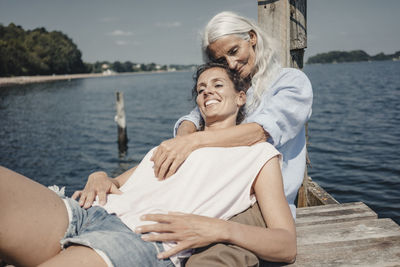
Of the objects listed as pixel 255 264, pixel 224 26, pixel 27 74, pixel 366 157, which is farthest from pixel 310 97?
pixel 27 74

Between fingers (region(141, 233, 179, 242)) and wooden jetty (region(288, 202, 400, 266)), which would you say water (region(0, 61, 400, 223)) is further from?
fingers (region(141, 233, 179, 242))

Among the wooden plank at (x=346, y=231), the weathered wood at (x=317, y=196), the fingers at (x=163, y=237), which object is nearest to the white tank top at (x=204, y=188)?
the fingers at (x=163, y=237)

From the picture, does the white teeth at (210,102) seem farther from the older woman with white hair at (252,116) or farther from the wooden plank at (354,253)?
the wooden plank at (354,253)

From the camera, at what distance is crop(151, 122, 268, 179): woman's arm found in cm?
229

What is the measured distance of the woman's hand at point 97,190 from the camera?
91.0 inches

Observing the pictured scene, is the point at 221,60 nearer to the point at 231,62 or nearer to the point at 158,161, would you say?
the point at 231,62

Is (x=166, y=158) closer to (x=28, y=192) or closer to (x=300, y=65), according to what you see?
(x=28, y=192)

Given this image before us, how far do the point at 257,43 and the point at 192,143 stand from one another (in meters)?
1.50

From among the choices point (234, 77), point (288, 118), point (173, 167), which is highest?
point (234, 77)

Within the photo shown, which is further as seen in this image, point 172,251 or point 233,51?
point 233,51

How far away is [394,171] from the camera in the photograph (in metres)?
10.6

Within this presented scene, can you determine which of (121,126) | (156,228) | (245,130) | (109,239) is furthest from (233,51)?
(121,126)

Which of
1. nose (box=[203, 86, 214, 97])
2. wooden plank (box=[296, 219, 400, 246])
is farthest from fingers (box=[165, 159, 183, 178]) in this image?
wooden plank (box=[296, 219, 400, 246])

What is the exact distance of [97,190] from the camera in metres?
2.41
